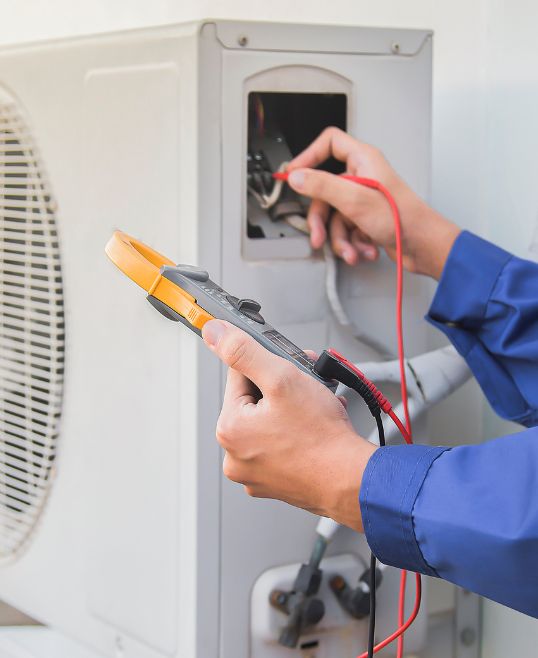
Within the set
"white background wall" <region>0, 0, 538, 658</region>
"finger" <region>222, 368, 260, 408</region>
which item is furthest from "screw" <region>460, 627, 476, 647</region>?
"finger" <region>222, 368, 260, 408</region>

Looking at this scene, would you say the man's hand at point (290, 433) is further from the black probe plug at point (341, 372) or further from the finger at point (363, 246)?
the finger at point (363, 246)

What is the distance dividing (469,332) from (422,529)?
14.4 inches

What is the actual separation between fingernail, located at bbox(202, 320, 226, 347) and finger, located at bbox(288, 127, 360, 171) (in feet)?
1.03

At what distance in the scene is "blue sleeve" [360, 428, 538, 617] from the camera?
0.60 m

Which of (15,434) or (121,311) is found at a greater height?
(121,311)

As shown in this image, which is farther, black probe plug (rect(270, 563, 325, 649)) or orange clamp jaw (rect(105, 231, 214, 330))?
black probe plug (rect(270, 563, 325, 649))

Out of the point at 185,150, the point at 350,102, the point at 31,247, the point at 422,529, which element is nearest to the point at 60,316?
the point at 31,247

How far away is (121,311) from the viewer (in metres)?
0.94

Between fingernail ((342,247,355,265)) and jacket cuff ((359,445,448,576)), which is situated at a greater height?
fingernail ((342,247,355,265))

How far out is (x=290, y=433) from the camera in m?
0.65

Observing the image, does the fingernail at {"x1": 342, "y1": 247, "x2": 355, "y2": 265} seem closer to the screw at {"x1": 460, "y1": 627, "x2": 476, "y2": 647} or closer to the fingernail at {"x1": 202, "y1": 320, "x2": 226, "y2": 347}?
the fingernail at {"x1": 202, "y1": 320, "x2": 226, "y2": 347}

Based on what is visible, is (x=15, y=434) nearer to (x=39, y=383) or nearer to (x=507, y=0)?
(x=39, y=383)

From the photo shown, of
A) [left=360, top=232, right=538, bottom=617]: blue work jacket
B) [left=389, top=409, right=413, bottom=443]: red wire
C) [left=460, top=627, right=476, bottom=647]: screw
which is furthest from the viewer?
[left=460, top=627, right=476, bottom=647]: screw

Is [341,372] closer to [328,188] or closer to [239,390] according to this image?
[239,390]
